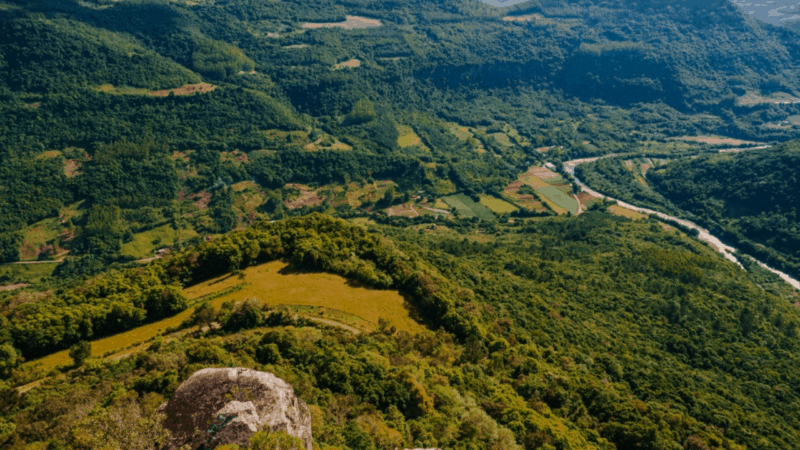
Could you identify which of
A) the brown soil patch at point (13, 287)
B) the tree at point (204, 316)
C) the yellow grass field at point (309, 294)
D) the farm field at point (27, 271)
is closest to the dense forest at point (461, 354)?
the tree at point (204, 316)

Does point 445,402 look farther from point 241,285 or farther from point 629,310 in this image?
point 629,310

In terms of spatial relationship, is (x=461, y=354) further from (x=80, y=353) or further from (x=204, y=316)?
(x=80, y=353)

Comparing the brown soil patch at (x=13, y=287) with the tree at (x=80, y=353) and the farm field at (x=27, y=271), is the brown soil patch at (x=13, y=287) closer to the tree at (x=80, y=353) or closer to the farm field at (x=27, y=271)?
the farm field at (x=27, y=271)

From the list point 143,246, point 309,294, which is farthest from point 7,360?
point 143,246

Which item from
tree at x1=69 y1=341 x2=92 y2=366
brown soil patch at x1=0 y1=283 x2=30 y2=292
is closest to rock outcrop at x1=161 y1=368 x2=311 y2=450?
tree at x1=69 y1=341 x2=92 y2=366

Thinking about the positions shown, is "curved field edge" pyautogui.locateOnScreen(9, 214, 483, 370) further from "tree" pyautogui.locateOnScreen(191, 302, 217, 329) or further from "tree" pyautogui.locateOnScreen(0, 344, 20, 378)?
"tree" pyautogui.locateOnScreen(191, 302, 217, 329)

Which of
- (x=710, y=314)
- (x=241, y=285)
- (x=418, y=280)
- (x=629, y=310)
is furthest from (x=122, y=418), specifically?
(x=710, y=314)
